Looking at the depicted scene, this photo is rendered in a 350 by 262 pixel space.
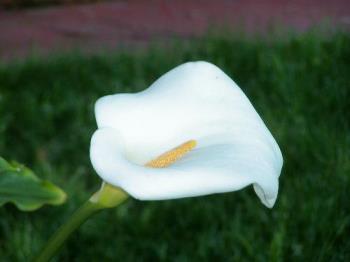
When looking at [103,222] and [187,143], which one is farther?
[103,222]

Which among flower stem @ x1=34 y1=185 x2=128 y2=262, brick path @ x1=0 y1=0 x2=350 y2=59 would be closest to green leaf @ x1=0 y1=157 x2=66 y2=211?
flower stem @ x1=34 y1=185 x2=128 y2=262

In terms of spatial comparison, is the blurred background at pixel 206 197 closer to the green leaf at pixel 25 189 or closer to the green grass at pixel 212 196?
the green grass at pixel 212 196

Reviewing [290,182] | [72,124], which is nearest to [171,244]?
[290,182]

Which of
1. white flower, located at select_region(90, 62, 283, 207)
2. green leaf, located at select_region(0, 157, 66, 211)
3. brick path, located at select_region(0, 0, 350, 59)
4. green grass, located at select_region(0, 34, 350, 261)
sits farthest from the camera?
brick path, located at select_region(0, 0, 350, 59)

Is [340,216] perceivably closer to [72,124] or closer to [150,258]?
[150,258]

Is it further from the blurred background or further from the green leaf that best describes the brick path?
the green leaf

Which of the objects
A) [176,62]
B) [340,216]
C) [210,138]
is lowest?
[176,62]

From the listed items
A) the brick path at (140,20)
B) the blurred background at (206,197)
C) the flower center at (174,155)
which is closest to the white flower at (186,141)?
the flower center at (174,155)
